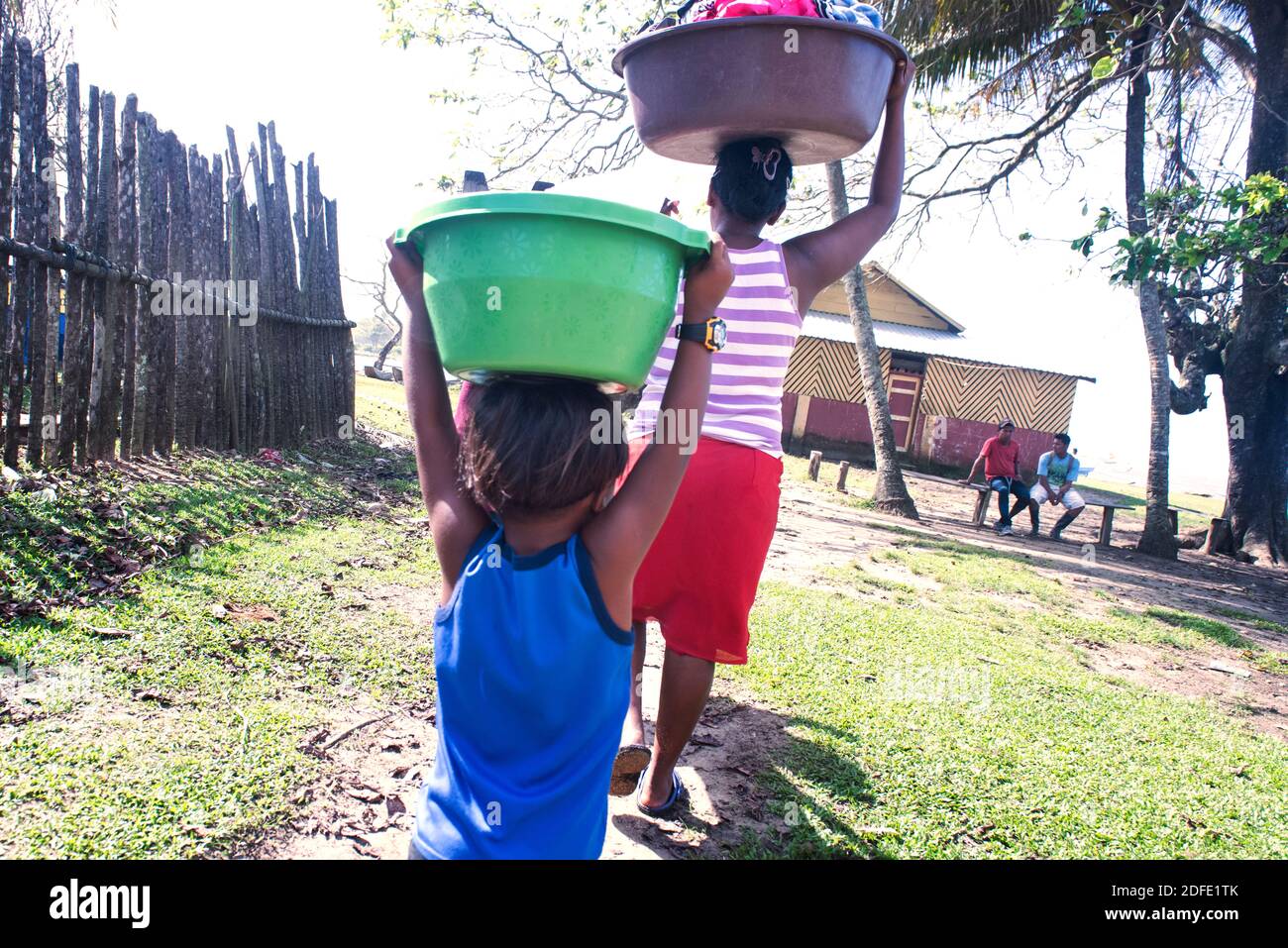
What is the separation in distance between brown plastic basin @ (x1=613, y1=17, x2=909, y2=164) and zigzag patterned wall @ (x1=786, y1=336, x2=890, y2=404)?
19.0 metres

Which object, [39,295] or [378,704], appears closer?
[378,704]

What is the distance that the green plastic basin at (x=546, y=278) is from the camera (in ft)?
4.88

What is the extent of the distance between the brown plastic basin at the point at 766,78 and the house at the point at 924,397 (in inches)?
719

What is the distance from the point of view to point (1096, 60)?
11.6 m

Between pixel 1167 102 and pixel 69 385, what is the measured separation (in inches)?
547

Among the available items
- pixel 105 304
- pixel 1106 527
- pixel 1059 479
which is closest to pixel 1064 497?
pixel 1059 479

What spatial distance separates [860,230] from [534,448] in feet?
4.64

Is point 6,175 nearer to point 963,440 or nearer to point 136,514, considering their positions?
point 136,514

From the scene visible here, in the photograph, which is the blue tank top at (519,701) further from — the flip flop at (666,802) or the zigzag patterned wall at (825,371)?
the zigzag patterned wall at (825,371)

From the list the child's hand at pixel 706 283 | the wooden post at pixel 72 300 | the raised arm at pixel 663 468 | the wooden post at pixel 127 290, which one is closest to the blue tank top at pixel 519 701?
the raised arm at pixel 663 468

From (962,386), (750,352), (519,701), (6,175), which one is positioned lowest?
(519,701)

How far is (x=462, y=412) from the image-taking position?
5.57ft
